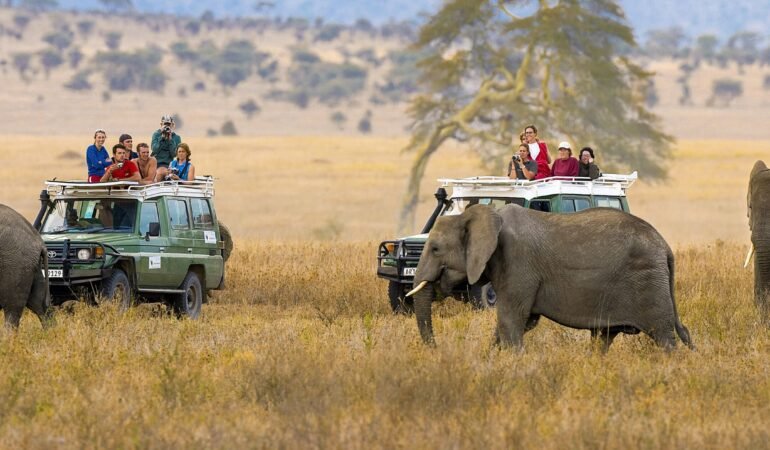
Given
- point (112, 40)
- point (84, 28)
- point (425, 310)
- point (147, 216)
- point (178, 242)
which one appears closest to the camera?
point (425, 310)

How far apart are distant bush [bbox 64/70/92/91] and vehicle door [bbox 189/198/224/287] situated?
78.8 m

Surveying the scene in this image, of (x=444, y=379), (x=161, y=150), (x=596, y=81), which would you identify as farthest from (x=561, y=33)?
(x=444, y=379)

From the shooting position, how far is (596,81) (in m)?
39.3

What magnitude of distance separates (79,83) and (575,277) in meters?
85.4

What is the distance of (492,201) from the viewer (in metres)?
18.1

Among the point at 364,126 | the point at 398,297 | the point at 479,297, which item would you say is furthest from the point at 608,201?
the point at 364,126

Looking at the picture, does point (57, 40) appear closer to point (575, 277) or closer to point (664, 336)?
point (575, 277)

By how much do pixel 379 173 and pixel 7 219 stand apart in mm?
44082

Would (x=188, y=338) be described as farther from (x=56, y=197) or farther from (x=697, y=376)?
(x=697, y=376)

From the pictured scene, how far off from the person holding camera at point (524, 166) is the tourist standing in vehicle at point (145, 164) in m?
4.15

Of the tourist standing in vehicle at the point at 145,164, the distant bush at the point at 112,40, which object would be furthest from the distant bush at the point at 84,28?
the tourist standing in vehicle at the point at 145,164

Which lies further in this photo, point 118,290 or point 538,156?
point 538,156

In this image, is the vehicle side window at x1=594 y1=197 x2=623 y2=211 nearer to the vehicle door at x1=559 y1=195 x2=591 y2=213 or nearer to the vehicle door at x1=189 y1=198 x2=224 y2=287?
the vehicle door at x1=559 y1=195 x2=591 y2=213

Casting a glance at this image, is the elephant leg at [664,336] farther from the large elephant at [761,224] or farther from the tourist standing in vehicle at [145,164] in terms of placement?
the tourist standing in vehicle at [145,164]
